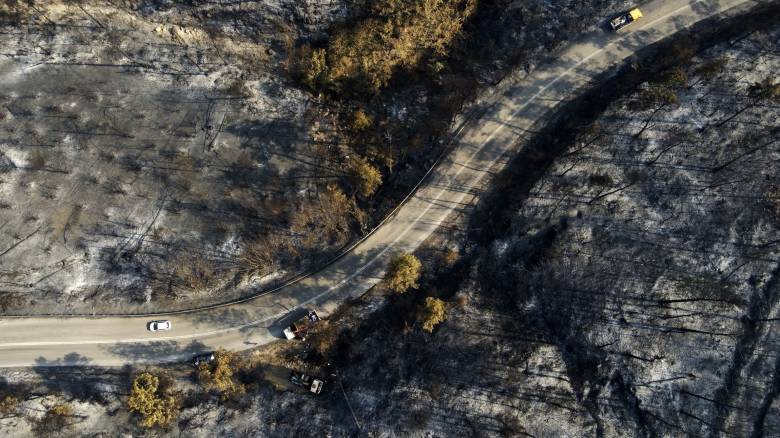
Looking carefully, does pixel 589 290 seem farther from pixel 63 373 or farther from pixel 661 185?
pixel 63 373

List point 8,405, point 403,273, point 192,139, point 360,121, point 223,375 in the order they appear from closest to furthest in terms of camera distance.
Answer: point 8,405
point 223,375
point 403,273
point 192,139
point 360,121

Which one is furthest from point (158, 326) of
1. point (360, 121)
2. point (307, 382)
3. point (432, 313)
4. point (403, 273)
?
point (360, 121)

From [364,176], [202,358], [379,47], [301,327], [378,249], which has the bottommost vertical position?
[202,358]

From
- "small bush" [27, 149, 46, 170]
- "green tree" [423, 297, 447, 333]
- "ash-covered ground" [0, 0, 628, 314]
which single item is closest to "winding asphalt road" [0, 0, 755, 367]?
"ash-covered ground" [0, 0, 628, 314]

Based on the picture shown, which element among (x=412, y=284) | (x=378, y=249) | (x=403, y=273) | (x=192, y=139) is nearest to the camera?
(x=403, y=273)

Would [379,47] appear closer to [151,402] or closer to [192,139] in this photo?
[192,139]

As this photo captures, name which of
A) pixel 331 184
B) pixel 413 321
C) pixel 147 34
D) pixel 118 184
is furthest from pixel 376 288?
pixel 147 34

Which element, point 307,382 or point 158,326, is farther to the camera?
point 158,326
